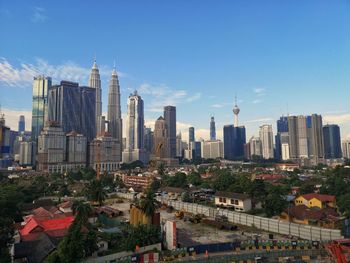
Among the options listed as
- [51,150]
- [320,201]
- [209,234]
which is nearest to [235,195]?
[320,201]

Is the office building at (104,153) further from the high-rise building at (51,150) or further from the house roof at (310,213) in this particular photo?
the house roof at (310,213)

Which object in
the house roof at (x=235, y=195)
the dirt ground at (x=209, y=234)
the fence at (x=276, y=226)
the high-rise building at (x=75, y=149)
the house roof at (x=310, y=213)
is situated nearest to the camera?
the fence at (x=276, y=226)

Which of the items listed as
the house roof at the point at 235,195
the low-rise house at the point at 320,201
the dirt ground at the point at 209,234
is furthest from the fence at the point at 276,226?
the low-rise house at the point at 320,201

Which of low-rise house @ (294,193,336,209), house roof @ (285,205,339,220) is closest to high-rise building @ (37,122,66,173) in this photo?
low-rise house @ (294,193,336,209)

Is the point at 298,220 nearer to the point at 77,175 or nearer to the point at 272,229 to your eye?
the point at 272,229

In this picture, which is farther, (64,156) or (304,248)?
(64,156)

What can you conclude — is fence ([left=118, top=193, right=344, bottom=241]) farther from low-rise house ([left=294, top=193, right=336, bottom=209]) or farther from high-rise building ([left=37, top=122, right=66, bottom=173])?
high-rise building ([left=37, top=122, right=66, bottom=173])

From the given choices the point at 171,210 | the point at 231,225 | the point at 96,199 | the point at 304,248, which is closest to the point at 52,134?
the point at 96,199

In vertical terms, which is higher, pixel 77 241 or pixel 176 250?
pixel 77 241
